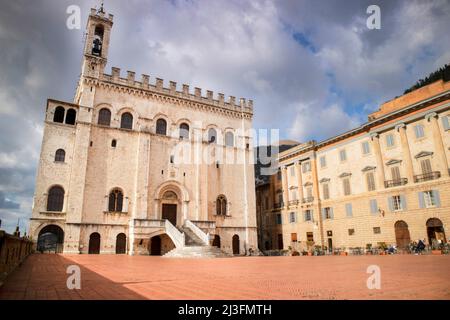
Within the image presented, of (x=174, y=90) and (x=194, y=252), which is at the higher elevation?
(x=174, y=90)

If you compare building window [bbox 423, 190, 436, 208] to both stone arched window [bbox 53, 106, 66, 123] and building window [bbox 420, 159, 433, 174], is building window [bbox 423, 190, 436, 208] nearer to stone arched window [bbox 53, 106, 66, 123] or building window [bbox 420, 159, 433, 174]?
building window [bbox 420, 159, 433, 174]

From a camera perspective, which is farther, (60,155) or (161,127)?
(161,127)

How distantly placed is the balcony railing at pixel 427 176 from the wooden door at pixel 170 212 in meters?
22.2

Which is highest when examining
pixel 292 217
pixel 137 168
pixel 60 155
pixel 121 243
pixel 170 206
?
pixel 60 155

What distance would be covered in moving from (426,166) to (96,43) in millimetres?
33043

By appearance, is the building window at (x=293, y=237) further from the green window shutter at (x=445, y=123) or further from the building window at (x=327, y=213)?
the green window shutter at (x=445, y=123)

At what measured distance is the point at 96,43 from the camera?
29281mm

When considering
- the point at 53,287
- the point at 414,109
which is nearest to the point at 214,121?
the point at 414,109

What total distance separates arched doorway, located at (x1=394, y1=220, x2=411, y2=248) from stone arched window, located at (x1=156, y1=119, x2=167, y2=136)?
938 inches

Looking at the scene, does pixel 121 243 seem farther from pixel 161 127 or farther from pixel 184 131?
pixel 184 131

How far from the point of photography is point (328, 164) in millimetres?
33688

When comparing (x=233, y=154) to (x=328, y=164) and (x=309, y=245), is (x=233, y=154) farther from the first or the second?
(x=309, y=245)

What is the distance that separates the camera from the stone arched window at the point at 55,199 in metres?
23.9

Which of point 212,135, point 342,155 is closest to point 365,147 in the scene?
point 342,155
